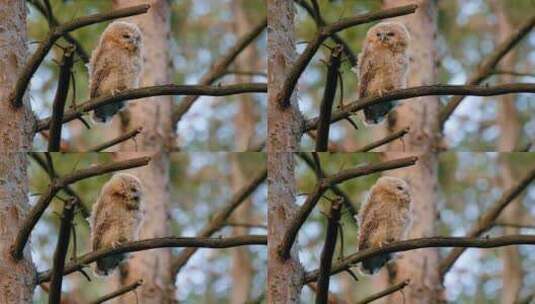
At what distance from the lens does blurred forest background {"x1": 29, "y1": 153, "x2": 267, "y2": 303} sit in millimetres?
3227

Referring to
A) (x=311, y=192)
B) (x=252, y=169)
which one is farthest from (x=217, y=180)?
(x=311, y=192)

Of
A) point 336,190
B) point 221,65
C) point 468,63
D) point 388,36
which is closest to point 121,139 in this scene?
point 221,65

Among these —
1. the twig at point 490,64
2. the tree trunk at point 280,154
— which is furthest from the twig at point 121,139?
the twig at point 490,64

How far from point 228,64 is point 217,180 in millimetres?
378

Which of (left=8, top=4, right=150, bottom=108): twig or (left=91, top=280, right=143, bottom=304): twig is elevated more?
(left=8, top=4, right=150, bottom=108): twig

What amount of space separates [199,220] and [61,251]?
47 cm

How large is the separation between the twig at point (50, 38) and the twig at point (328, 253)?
2.88ft

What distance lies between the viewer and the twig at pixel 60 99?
304 cm

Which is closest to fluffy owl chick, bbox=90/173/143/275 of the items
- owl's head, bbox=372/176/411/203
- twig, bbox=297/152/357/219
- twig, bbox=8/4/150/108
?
twig, bbox=8/4/150/108

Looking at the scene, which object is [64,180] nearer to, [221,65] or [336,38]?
[221,65]

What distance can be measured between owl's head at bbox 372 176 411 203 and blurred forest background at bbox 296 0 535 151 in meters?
0.14

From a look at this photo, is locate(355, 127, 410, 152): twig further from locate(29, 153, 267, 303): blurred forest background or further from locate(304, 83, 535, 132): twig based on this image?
locate(29, 153, 267, 303): blurred forest background

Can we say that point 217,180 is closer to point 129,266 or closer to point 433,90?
point 129,266

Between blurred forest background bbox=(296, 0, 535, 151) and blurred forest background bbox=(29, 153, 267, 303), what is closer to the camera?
blurred forest background bbox=(29, 153, 267, 303)
